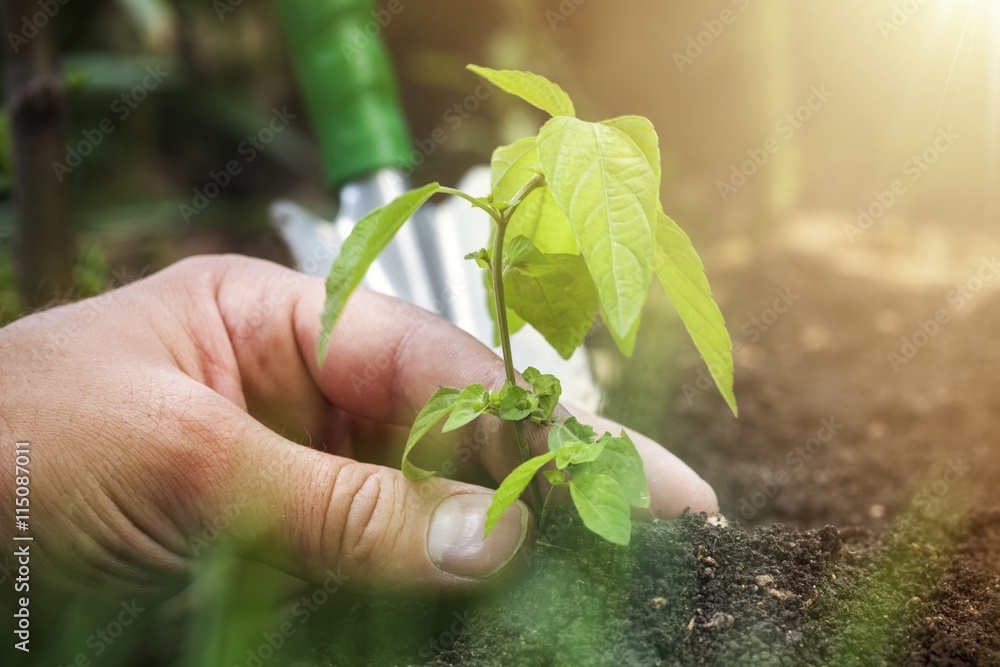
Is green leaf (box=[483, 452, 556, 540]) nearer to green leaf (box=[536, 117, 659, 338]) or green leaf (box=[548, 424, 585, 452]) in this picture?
green leaf (box=[548, 424, 585, 452])

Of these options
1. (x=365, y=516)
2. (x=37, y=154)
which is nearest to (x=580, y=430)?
(x=365, y=516)

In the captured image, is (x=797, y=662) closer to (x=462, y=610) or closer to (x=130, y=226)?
(x=462, y=610)

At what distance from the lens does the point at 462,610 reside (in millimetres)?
809

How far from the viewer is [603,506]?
2.14 ft

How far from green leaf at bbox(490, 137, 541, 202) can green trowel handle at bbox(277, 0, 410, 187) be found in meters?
1.00

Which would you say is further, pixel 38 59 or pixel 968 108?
pixel 968 108

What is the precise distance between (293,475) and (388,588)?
155mm

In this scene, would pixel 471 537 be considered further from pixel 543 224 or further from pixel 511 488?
pixel 543 224

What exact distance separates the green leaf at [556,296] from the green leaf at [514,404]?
0.37ft

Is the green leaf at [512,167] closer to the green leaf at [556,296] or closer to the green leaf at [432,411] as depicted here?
the green leaf at [556,296]

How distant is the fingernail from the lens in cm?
77

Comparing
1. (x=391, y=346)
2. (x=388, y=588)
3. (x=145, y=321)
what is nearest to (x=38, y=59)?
(x=145, y=321)

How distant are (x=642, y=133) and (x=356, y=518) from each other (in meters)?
0.46

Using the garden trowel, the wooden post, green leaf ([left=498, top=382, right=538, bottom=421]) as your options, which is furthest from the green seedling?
the wooden post
